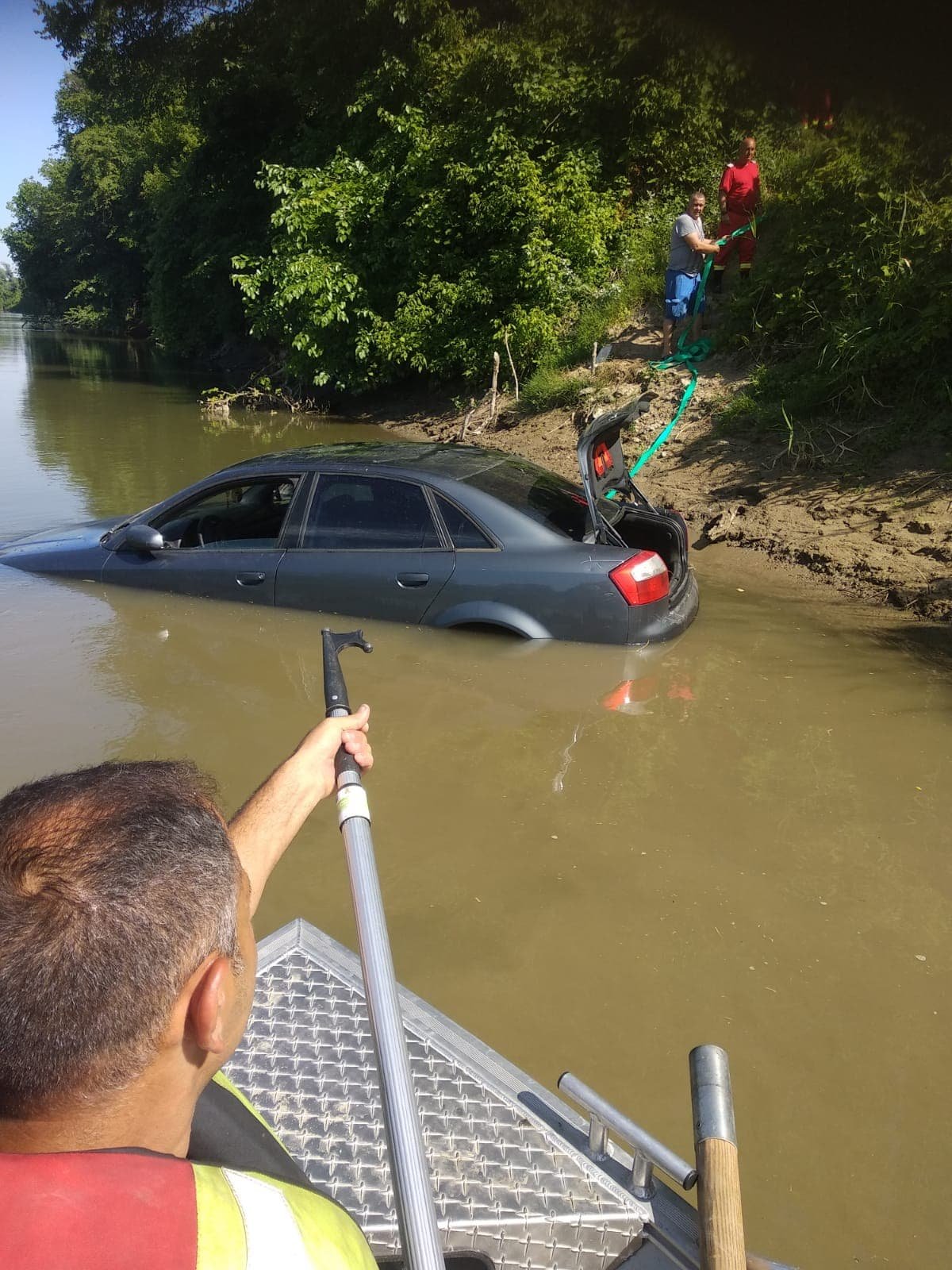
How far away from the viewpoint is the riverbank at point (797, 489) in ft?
25.3

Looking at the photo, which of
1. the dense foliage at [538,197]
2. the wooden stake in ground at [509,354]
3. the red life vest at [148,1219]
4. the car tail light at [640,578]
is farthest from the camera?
the wooden stake in ground at [509,354]

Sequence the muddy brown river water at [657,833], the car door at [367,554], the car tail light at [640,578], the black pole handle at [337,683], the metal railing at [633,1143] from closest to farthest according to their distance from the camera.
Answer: the metal railing at [633,1143] < the black pole handle at [337,683] < the muddy brown river water at [657,833] < the car tail light at [640,578] < the car door at [367,554]

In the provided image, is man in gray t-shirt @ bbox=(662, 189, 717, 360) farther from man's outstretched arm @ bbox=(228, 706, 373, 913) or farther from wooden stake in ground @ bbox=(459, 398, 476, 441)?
man's outstretched arm @ bbox=(228, 706, 373, 913)

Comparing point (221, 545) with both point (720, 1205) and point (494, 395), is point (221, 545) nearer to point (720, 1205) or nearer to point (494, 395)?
point (720, 1205)

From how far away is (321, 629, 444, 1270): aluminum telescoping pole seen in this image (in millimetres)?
1219

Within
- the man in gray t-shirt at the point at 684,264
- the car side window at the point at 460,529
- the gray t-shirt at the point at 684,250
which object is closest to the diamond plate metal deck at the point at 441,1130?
the car side window at the point at 460,529

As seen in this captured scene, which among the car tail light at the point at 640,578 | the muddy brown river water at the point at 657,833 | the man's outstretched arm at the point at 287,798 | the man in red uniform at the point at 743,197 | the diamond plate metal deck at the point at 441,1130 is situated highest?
the man in red uniform at the point at 743,197

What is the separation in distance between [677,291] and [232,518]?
8163mm

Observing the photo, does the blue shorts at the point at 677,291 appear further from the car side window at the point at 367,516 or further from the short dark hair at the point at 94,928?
the short dark hair at the point at 94,928

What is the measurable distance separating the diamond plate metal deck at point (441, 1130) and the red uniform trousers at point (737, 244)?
12.6m

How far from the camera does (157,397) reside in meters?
23.1

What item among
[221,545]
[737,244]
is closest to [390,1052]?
[221,545]

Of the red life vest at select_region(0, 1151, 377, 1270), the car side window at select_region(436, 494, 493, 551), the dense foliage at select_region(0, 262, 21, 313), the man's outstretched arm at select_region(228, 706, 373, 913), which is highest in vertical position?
the dense foliage at select_region(0, 262, 21, 313)

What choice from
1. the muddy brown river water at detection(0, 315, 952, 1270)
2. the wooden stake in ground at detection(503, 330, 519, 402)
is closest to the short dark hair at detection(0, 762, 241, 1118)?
the muddy brown river water at detection(0, 315, 952, 1270)
